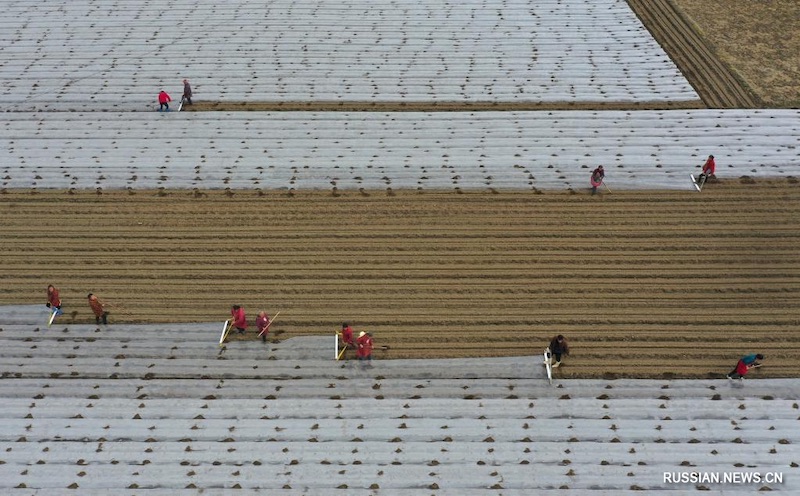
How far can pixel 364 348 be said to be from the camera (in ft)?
43.0

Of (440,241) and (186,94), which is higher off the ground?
(186,94)

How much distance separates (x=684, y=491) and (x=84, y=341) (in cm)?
1227

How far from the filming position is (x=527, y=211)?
652 inches

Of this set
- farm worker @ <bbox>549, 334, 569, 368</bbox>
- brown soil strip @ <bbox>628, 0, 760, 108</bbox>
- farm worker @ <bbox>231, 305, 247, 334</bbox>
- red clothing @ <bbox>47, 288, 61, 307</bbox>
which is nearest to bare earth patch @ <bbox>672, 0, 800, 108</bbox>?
brown soil strip @ <bbox>628, 0, 760, 108</bbox>

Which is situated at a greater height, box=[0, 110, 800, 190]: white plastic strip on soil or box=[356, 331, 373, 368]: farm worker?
box=[0, 110, 800, 190]: white plastic strip on soil

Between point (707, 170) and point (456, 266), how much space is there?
7472 millimetres

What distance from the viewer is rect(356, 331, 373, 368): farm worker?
512 inches

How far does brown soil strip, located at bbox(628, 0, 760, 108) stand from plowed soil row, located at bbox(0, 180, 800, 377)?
181 inches

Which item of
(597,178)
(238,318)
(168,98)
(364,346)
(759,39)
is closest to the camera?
(364,346)

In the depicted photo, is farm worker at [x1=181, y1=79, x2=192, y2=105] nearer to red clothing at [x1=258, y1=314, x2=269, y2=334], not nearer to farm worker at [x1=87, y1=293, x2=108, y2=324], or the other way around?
farm worker at [x1=87, y1=293, x2=108, y2=324]

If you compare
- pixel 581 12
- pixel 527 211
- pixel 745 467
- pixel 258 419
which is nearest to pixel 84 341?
pixel 258 419

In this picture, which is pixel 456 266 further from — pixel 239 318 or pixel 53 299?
pixel 53 299

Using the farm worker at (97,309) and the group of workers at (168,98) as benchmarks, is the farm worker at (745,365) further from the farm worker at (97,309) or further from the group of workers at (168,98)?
the group of workers at (168,98)

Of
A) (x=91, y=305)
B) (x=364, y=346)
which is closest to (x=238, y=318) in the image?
(x=364, y=346)
